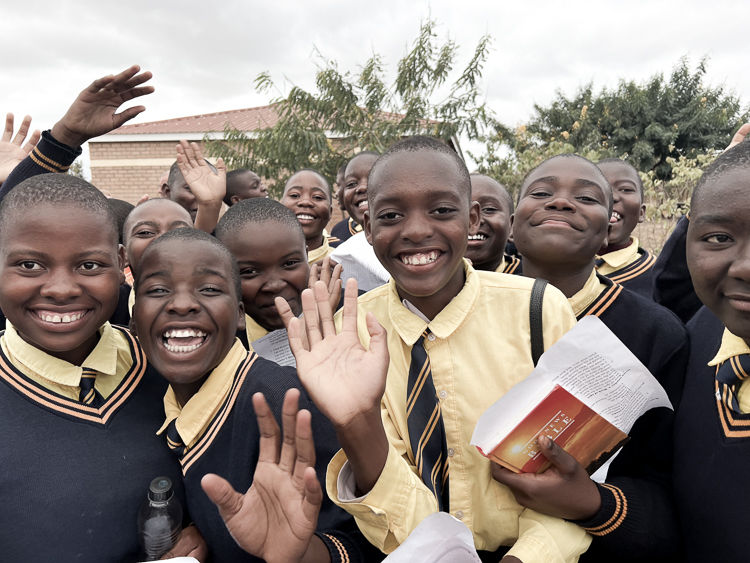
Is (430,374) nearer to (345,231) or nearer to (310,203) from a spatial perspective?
(310,203)

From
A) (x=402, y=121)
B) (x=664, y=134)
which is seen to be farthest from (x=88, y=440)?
(x=664, y=134)

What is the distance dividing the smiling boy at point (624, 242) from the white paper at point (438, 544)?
217cm

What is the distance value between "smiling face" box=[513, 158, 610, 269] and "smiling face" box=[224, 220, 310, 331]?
968 millimetres

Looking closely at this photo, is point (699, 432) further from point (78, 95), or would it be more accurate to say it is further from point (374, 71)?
point (374, 71)

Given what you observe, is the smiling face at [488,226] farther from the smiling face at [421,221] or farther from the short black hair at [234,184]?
the short black hair at [234,184]

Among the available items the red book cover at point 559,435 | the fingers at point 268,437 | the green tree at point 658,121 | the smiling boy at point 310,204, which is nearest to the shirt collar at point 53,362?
the fingers at point 268,437

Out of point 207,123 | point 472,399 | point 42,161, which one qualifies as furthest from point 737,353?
point 207,123

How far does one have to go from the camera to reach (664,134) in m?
17.2

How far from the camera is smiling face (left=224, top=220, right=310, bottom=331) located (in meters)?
2.22

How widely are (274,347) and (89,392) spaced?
75 cm

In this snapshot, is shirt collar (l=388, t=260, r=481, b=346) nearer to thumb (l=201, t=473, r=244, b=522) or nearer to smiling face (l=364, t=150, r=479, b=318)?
smiling face (l=364, t=150, r=479, b=318)

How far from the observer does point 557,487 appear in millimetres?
1331

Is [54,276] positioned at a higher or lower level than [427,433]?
higher

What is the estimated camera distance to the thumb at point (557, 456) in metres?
1.31
